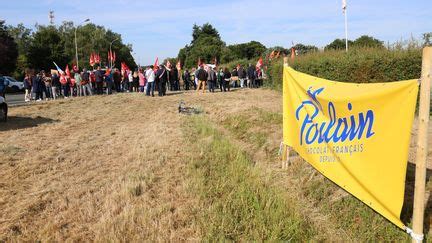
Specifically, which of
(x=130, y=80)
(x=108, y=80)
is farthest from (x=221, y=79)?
(x=108, y=80)

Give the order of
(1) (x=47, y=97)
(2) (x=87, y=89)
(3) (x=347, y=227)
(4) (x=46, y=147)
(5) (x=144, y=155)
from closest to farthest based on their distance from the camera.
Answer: (3) (x=347, y=227), (5) (x=144, y=155), (4) (x=46, y=147), (1) (x=47, y=97), (2) (x=87, y=89)

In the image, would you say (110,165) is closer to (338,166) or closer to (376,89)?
(338,166)

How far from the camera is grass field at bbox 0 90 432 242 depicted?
14.5 ft

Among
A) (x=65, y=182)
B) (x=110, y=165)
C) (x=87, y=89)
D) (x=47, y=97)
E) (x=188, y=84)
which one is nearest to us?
(x=65, y=182)

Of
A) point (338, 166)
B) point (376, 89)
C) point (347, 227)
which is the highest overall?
point (376, 89)

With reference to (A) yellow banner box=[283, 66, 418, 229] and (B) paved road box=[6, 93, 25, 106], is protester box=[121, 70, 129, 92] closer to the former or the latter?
(B) paved road box=[6, 93, 25, 106]

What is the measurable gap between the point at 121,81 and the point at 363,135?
2338 cm

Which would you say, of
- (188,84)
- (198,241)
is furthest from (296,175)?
(188,84)

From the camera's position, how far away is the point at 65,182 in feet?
20.0

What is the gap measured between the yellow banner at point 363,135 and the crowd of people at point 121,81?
15.3 m

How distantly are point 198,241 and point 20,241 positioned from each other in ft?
6.22

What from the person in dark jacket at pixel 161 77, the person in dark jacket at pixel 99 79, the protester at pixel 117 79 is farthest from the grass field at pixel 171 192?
the protester at pixel 117 79

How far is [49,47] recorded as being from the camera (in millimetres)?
59594

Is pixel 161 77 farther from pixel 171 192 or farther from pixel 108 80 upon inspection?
pixel 171 192
